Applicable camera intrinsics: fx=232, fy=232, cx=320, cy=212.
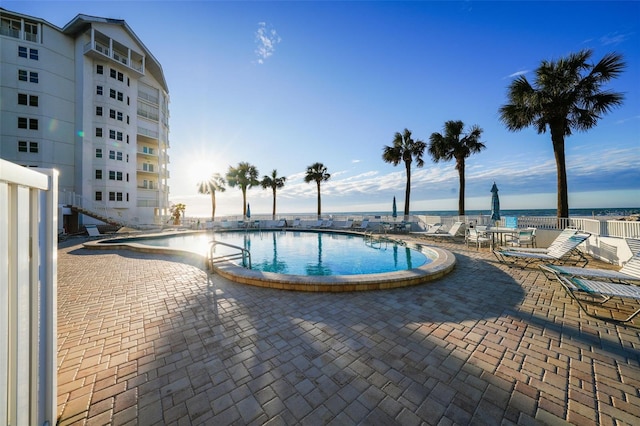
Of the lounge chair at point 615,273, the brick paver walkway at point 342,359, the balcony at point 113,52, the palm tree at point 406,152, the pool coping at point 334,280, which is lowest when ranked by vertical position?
the brick paver walkway at point 342,359

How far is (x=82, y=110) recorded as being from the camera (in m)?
20.2

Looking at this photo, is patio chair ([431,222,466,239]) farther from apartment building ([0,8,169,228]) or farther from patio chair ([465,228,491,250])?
apartment building ([0,8,169,228])

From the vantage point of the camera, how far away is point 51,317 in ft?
5.06

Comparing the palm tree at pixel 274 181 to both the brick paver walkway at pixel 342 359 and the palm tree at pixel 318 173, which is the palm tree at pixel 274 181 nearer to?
the palm tree at pixel 318 173

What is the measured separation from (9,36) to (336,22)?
27.2m

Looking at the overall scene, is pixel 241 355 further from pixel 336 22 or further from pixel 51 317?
pixel 336 22

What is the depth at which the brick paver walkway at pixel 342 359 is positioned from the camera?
6.28ft

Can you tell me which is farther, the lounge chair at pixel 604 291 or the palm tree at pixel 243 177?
the palm tree at pixel 243 177

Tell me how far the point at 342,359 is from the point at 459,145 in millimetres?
18425

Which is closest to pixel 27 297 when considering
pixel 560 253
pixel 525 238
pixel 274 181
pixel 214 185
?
pixel 560 253

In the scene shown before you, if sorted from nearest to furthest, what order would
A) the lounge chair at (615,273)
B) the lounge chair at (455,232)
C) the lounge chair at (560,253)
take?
1. the lounge chair at (615,273)
2. the lounge chair at (560,253)
3. the lounge chair at (455,232)

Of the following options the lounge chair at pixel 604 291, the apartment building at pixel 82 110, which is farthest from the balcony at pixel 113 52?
the lounge chair at pixel 604 291

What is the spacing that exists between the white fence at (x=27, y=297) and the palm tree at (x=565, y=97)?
15694mm

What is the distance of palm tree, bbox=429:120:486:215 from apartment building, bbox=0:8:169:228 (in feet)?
82.1
